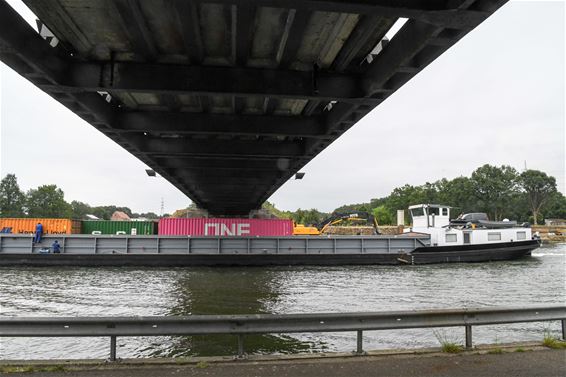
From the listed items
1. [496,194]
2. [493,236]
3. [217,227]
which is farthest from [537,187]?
[217,227]

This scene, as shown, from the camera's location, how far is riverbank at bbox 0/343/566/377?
4.77 metres

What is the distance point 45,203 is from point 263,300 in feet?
402

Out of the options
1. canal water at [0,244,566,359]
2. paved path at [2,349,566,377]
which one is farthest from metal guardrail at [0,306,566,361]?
canal water at [0,244,566,359]

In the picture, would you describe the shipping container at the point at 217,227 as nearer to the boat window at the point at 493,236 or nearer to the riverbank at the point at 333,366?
the boat window at the point at 493,236

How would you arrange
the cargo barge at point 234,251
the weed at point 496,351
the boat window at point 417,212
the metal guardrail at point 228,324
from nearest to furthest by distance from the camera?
the metal guardrail at point 228,324, the weed at point 496,351, the cargo barge at point 234,251, the boat window at point 417,212

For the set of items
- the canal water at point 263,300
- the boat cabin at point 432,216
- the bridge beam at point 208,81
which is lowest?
the canal water at point 263,300

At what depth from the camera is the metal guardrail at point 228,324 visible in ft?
16.9

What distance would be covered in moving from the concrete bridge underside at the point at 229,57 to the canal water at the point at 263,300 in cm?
531

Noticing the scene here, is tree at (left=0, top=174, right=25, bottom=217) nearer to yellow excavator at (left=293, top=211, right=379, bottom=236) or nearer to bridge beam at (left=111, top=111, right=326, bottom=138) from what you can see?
yellow excavator at (left=293, top=211, right=379, bottom=236)

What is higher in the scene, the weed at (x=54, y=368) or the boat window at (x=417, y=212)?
the boat window at (x=417, y=212)

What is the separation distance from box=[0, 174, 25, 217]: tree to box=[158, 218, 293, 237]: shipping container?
104756mm

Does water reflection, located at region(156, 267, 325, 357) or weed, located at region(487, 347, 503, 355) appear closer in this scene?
weed, located at region(487, 347, 503, 355)

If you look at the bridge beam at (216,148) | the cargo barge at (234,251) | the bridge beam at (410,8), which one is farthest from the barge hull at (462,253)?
the bridge beam at (410,8)

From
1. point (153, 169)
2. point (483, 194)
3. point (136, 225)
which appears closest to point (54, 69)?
point (153, 169)
